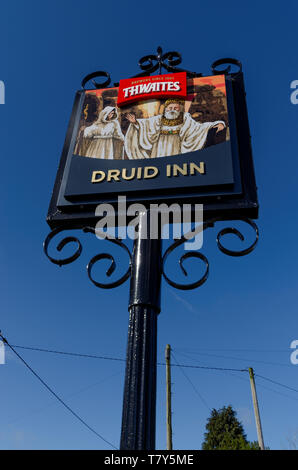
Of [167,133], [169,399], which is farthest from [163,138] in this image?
[169,399]

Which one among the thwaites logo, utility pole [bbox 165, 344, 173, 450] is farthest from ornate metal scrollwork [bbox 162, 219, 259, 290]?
utility pole [bbox 165, 344, 173, 450]

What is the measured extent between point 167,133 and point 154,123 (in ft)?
0.71

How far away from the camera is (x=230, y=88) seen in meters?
3.45

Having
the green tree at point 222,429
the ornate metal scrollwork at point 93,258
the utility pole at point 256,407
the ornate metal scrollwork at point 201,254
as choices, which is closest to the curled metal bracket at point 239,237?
the ornate metal scrollwork at point 201,254

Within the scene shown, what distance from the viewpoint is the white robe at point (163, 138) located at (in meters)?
3.08

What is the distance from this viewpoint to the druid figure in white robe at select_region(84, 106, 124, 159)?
3.21m

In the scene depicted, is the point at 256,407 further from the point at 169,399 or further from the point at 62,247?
the point at 62,247

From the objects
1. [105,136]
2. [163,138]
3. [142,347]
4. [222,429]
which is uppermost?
[222,429]

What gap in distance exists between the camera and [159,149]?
3102 mm

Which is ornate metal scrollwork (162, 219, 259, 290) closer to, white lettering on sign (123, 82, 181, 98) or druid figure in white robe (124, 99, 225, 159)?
druid figure in white robe (124, 99, 225, 159)

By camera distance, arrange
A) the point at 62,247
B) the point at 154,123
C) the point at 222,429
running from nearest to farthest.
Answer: the point at 62,247
the point at 154,123
the point at 222,429

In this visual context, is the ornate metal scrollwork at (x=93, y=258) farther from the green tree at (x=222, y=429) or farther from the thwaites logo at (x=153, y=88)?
the green tree at (x=222, y=429)
